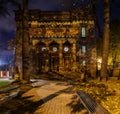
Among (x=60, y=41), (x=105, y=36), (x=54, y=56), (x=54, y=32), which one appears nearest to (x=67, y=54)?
(x=54, y=56)

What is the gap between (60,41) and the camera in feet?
149

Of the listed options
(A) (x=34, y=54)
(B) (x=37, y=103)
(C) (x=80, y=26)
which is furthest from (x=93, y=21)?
(B) (x=37, y=103)

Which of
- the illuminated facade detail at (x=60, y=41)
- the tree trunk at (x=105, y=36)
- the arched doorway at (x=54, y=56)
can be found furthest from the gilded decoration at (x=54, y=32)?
the tree trunk at (x=105, y=36)

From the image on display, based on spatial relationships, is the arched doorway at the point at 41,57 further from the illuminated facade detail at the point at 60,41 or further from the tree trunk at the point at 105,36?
the tree trunk at the point at 105,36

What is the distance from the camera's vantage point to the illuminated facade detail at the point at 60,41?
4547cm

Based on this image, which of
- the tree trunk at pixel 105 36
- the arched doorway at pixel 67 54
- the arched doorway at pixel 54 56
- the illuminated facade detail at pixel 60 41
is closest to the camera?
the tree trunk at pixel 105 36

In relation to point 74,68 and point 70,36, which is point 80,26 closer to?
point 70,36

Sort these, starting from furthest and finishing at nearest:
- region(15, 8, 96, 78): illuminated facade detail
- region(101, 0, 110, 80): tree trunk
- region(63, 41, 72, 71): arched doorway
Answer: region(15, 8, 96, 78): illuminated facade detail → region(63, 41, 72, 71): arched doorway → region(101, 0, 110, 80): tree trunk

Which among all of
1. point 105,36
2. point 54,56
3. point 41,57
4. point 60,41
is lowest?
point 41,57

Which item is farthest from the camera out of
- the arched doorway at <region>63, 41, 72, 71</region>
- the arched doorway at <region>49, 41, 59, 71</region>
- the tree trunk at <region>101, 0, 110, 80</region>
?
the arched doorway at <region>49, 41, 59, 71</region>

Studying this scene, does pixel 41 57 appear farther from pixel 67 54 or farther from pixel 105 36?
pixel 105 36

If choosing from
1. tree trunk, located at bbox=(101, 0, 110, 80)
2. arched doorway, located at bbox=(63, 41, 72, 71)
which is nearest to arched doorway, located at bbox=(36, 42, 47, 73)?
arched doorway, located at bbox=(63, 41, 72, 71)

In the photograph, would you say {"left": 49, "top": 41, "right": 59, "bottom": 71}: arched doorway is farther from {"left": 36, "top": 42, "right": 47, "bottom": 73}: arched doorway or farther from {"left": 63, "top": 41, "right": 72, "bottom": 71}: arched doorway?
{"left": 63, "top": 41, "right": 72, "bottom": 71}: arched doorway

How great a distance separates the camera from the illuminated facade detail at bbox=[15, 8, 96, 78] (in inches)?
1790
